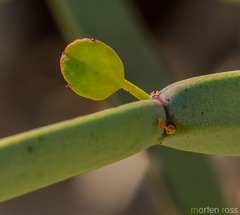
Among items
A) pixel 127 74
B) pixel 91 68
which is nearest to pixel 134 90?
pixel 91 68

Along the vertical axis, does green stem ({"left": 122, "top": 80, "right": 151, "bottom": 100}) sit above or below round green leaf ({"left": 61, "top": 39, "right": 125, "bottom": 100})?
below

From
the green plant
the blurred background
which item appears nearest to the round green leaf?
the green plant

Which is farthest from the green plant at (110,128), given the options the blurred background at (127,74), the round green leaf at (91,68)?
the blurred background at (127,74)

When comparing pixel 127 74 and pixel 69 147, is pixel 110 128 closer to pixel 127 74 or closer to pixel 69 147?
pixel 69 147

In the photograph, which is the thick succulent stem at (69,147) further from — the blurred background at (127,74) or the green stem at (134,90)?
the blurred background at (127,74)

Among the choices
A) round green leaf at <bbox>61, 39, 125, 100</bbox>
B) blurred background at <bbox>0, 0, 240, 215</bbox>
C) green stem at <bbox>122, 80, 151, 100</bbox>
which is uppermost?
round green leaf at <bbox>61, 39, 125, 100</bbox>

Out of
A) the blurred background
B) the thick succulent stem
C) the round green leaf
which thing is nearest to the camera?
the thick succulent stem

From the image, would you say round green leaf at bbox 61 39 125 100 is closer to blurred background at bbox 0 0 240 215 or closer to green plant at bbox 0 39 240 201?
green plant at bbox 0 39 240 201
